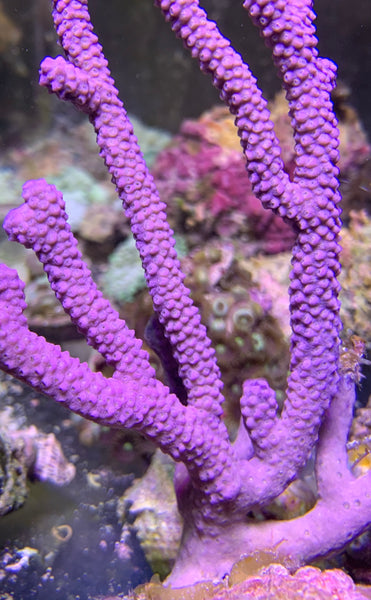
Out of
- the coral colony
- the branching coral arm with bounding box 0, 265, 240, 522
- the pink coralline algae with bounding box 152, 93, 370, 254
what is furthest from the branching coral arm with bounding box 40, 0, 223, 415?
the pink coralline algae with bounding box 152, 93, 370, 254

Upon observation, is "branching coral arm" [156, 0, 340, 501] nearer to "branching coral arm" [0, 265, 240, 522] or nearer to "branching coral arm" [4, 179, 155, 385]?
"branching coral arm" [0, 265, 240, 522]

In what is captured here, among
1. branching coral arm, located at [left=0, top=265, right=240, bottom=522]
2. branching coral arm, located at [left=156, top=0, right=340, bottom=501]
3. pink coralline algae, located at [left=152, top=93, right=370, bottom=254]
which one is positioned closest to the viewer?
branching coral arm, located at [left=0, top=265, right=240, bottom=522]

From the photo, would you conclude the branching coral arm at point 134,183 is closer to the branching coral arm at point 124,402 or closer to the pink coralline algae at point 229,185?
the branching coral arm at point 124,402

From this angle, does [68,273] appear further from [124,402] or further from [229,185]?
[229,185]

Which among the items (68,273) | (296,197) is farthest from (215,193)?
(68,273)

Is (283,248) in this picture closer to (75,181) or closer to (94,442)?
(94,442)

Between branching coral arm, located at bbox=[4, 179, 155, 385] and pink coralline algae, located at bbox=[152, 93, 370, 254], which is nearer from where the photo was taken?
branching coral arm, located at bbox=[4, 179, 155, 385]

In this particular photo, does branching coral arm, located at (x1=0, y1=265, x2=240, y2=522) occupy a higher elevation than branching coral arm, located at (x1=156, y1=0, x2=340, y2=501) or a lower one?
lower

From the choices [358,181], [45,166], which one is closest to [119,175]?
[358,181]

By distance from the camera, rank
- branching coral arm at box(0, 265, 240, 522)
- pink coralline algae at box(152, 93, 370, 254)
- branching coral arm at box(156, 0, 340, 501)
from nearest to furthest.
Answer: branching coral arm at box(0, 265, 240, 522), branching coral arm at box(156, 0, 340, 501), pink coralline algae at box(152, 93, 370, 254)
